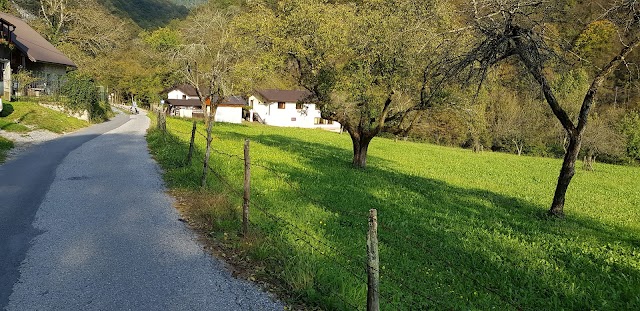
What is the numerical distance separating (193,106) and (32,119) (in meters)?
45.9

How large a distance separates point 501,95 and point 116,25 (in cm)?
5055

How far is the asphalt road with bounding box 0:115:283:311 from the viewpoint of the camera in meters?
5.35

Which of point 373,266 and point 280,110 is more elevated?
point 280,110

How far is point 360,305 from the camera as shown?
5375mm

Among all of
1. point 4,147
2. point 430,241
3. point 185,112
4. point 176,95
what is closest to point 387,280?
point 430,241

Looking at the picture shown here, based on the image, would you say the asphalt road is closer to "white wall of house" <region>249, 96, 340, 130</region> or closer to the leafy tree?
the leafy tree

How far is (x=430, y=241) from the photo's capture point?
9.21m

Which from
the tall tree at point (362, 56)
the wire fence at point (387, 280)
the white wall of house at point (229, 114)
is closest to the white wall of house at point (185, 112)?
the white wall of house at point (229, 114)

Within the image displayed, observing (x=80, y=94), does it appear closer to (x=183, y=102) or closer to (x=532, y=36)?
(x=532, y=36)

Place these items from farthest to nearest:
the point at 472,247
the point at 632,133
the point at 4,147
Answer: the point at 632,133, the point at 4,147, the point at 472,247

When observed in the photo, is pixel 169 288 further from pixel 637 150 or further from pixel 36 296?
pixel 637 150

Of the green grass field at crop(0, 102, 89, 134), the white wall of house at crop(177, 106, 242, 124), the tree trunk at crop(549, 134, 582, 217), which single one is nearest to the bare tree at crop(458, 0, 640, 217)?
the tree trunk at crop(549, 134, 582, 217)

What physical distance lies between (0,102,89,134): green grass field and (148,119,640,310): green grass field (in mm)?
10150

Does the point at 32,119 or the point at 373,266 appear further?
the point at 32,119
